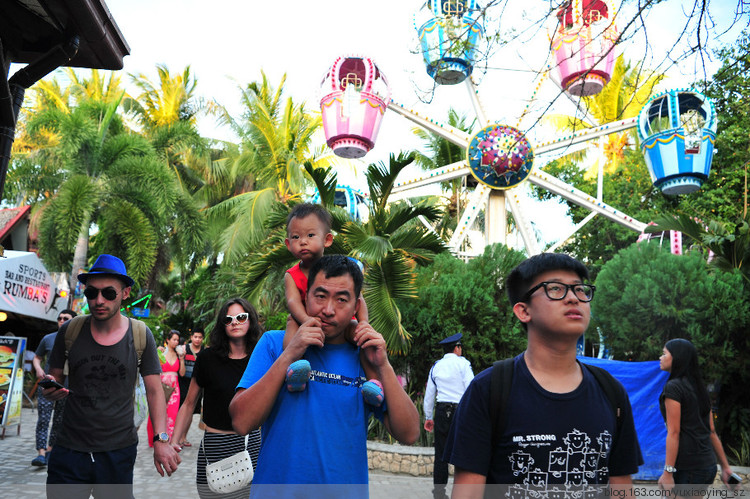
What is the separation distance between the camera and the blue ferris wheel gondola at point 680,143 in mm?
12492

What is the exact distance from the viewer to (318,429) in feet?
7.12

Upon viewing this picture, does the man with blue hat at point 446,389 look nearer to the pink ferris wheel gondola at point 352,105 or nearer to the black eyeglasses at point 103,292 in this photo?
the black eyeglasses at point 103,292

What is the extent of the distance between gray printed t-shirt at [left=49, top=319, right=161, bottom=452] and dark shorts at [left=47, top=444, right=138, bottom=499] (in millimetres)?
51

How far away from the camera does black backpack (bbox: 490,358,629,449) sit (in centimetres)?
211

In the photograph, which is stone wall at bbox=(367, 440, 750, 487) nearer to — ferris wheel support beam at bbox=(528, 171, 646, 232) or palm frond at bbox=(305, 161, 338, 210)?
palm frond at bbox=(305, 161, 338, 210)

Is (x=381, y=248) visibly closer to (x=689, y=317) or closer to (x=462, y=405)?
(x=689, y=317)

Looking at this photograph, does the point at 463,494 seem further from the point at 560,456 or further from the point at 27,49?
the point at 27,49

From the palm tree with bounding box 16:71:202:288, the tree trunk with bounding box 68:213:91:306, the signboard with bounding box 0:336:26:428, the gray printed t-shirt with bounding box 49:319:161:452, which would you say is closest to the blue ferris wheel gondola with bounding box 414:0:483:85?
the gray printed t-shirt with bounding box 49:319:161:452

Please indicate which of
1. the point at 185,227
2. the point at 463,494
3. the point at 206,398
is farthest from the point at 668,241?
the point at 185,227

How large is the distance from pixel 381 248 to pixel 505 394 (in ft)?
25.7

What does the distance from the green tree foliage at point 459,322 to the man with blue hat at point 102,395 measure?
757cm

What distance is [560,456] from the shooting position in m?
2.06

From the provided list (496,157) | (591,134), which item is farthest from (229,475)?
(591,134)

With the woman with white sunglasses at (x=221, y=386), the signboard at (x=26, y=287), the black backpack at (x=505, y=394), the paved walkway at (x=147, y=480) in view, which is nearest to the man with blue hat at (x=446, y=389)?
the paved walkway at (x=147, y=480)
